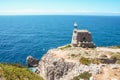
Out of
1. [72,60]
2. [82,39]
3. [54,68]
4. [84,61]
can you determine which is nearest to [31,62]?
[54,68]

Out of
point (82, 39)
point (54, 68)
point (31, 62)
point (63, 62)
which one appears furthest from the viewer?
point (31, 62)

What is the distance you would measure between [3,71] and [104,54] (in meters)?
47.6

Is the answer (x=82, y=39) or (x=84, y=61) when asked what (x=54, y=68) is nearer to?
(x=84, y=61)

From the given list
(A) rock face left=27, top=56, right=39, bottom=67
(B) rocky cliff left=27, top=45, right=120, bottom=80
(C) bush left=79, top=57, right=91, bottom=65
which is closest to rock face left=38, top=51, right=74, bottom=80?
(B) rocky cliff left=27, top=45, right=120, bottom=80

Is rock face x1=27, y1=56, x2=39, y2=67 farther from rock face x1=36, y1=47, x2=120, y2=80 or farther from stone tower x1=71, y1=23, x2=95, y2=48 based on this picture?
stone tower x1=71, y1=23, x2=95, y2=48

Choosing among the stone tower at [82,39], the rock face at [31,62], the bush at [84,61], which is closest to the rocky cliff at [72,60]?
the bush at [84,61]

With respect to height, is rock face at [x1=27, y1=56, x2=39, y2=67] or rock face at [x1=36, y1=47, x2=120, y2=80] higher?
rock face at [x1=36, y1=47, x2=120, y2=80]

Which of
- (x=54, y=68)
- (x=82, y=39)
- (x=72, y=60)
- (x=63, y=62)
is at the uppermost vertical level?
(x=82, y=39)

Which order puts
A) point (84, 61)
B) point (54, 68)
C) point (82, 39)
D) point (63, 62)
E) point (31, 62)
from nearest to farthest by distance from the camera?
point (84, 61) < point (63, 62) < point (54, 68) < point (82, 39) < point (31, 62)

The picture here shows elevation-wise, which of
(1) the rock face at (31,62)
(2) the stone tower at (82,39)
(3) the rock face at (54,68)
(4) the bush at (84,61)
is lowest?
(1) the rock face at (31,62)

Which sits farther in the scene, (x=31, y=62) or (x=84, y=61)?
(x=31, y=62)

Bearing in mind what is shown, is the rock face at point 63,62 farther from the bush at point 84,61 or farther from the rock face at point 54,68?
the bush at point 84,61

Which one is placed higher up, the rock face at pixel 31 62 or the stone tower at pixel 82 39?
the stone tower at pixel 82 39

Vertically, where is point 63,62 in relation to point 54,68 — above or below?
above
